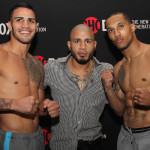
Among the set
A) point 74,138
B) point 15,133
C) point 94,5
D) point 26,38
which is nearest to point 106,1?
point 94,5

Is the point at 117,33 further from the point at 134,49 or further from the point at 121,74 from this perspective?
the point at 121,74

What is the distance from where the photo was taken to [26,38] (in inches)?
68.5

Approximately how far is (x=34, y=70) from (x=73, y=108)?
1.74ft

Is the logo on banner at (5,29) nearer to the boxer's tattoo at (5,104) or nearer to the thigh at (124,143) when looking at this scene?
the boxer's tattoo at (5,104)

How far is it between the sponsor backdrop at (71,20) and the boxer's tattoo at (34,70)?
1.56ft

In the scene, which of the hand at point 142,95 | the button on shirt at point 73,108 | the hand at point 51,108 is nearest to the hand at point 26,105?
the hand at point 51,108

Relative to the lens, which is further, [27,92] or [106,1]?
[106,1]

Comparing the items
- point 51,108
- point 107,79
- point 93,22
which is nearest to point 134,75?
point 107,79

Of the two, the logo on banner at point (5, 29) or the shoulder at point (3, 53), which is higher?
the logo on banner at point (5, 29)

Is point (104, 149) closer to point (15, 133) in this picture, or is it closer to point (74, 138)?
point (74, 138)

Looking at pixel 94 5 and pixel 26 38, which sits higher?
pixel 94 5

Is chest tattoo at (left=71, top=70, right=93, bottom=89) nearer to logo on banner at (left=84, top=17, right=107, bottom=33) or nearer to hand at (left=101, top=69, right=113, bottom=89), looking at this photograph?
hand at (left=101, top=69, right=113, bottom=89)

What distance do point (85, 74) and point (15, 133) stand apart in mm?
876

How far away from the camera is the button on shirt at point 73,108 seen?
6.15 feet
